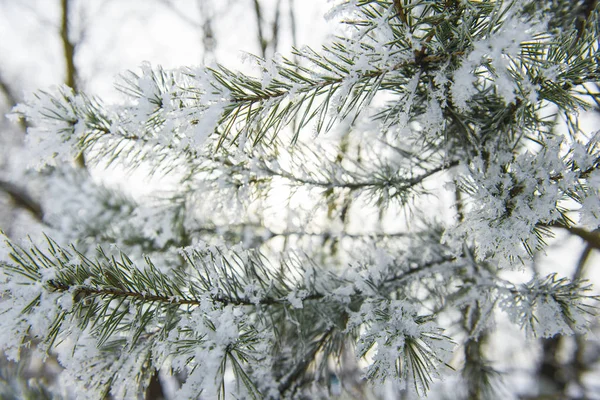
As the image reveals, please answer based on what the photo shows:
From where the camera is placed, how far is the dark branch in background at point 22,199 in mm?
3779

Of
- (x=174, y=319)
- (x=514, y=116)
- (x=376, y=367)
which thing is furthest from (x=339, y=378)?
(x=514, y=116)

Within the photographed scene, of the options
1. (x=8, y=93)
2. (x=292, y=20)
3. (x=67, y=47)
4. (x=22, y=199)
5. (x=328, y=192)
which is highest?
(x=292, y=20)

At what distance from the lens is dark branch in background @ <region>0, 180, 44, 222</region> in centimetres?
378

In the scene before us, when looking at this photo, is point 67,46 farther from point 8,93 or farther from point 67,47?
point 8,93

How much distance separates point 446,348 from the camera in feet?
2.33

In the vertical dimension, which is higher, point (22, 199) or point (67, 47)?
point (67, 47)

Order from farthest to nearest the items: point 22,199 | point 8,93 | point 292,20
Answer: point 8,93 → point 22,199 → point 292,20

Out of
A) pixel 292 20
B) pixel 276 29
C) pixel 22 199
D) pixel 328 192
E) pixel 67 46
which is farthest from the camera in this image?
pixel 22 199

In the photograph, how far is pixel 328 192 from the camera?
1.17 m

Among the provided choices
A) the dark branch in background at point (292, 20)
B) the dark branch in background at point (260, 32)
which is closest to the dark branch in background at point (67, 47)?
the dark branch in background at point (260, 32)

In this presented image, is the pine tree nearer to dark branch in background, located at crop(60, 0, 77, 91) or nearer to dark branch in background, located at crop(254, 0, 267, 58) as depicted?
dark branch in background, located at crop(254, 0, 267, 58)

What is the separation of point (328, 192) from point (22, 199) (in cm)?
412

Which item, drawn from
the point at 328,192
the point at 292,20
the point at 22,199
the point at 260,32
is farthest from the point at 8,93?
the point at 328,192

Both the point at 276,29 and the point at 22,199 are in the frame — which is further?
the point at 22,199
